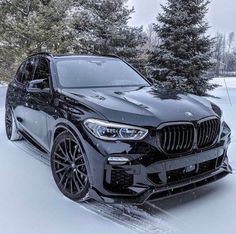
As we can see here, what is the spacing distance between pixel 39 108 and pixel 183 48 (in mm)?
10660

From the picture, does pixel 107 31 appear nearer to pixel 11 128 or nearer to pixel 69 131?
pixel 11 128

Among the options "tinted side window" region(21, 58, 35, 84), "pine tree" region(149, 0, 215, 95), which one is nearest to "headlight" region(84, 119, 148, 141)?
"tinted side window" region(21, 58, 35, 84)

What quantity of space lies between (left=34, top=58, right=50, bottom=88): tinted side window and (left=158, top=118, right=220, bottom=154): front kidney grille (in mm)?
1878

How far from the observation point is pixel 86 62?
5059 millimetres

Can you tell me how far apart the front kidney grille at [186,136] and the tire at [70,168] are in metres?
0.82

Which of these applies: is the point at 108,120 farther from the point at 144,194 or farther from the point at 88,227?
the point at 88,227

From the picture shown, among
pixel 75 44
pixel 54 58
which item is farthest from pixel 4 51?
pixel 54 58

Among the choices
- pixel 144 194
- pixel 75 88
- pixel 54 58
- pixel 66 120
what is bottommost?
pixel 144 194

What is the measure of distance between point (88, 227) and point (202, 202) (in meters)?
1.23

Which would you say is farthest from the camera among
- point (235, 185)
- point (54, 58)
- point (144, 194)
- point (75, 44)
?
point (75, 44)

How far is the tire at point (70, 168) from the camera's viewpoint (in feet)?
11.8

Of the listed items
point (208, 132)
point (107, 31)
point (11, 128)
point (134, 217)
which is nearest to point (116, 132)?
point (134, 217)

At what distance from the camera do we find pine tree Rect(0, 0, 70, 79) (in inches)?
618

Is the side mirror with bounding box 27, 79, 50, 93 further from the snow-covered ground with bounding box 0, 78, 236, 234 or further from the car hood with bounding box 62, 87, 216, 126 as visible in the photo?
the snow-covered ground with bounding box 0, 78, 236, 234
